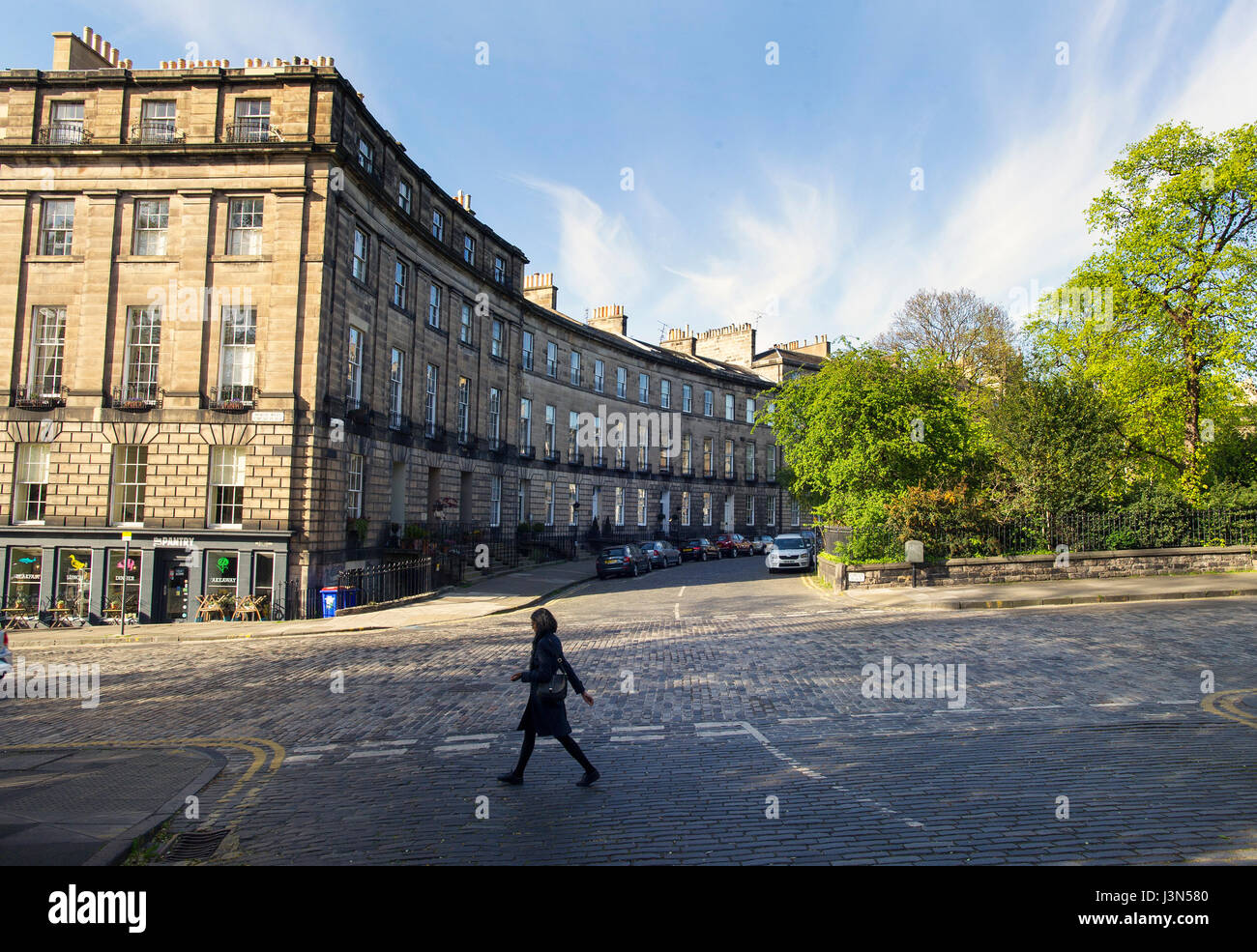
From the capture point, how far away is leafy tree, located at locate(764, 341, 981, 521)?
936 inches

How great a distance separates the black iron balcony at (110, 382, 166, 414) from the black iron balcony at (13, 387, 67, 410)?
1712mm

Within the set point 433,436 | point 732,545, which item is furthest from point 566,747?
point 732,545

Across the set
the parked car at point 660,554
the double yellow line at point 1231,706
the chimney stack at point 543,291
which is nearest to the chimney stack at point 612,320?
the chimney stack at point 543,291

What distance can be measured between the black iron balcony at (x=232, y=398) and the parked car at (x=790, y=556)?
21184 mm

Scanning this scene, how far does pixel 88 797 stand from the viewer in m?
6.57

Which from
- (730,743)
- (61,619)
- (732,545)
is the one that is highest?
(732,545)

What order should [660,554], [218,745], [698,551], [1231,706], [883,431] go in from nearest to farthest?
[218,745]
[1231,706]
[883,431]
[660,554]
[698,551]

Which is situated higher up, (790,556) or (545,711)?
(790,556)

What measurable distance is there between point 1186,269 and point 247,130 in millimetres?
30040

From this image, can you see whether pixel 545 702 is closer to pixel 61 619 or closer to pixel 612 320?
pixel 61 619

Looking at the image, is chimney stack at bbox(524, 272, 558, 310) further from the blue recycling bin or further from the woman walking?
the woman walking

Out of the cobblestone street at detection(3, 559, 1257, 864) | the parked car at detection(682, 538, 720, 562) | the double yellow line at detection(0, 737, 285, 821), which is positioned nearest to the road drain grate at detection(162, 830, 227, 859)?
the cobblestone street at detection(3, 559, 1257, 864)

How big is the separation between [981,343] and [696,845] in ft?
138
